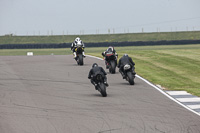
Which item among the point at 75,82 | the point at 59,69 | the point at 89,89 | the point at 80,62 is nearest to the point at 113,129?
the point at 89,89

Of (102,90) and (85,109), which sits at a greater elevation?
(102,90)

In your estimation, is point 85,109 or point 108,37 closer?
point 85,109

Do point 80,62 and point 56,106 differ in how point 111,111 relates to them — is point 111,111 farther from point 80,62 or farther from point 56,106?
point 80,62

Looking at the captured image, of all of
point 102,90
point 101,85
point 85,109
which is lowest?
point 85,109

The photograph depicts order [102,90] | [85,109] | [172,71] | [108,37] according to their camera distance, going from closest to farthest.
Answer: [85,109] < [102,90] < [172,71] < [108,37]

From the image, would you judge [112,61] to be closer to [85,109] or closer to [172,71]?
[172,71]

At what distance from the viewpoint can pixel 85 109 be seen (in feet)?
46.3

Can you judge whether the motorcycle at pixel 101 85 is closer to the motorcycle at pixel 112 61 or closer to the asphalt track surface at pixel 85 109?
the asphalt track surface at pixel 85 109

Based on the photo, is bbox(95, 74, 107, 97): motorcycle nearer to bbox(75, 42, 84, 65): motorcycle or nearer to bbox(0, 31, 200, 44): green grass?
bbox(75, 42, 84, 65): motorcycle

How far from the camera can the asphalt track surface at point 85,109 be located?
11469mm

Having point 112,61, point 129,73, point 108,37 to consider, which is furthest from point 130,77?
point 108,37

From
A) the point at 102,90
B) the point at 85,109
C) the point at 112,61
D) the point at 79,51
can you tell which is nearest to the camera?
the point at 85,109

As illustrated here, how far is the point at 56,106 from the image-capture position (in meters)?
14.6

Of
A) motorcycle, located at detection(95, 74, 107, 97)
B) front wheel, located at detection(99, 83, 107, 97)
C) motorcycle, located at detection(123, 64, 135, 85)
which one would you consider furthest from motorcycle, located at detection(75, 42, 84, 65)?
front wheel, located at detection(99, 83, 107, 97)
